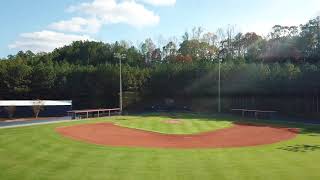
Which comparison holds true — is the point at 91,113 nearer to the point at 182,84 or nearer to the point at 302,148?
the point at 182,84

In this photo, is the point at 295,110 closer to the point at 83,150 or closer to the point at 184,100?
the point at 184,100

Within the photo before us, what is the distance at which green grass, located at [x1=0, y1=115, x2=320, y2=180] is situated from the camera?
18469mm

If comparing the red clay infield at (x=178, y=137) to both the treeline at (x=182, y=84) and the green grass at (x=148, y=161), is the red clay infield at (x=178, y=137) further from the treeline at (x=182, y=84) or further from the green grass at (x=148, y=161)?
the treeline at (x=182, y=84)

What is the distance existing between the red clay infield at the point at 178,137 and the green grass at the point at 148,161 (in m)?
1.99

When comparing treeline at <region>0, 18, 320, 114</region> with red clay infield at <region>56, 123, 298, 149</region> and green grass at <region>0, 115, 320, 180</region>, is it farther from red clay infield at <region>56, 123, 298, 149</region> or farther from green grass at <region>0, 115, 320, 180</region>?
green grass at <region>0, 115, 320, 180</region>

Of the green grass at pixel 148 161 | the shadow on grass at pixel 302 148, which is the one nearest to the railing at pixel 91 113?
the green grass at pixel 148 161

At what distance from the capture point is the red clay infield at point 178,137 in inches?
1140

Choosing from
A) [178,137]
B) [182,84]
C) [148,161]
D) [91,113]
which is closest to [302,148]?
[178,137]

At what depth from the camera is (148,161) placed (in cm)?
2189

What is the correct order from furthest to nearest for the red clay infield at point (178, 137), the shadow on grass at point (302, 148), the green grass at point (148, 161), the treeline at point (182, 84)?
the treeline at point (182, 84), the red clay infield at point (178, 137), the shadow on grass at point (302, 148), the green grass at point (148, 161)

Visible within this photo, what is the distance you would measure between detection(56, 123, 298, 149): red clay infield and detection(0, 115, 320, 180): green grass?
6.53ft

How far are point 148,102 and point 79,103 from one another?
12540 mm

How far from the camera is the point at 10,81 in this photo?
66.2 metres

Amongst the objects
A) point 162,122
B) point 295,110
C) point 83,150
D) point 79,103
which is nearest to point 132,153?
point 83,150
